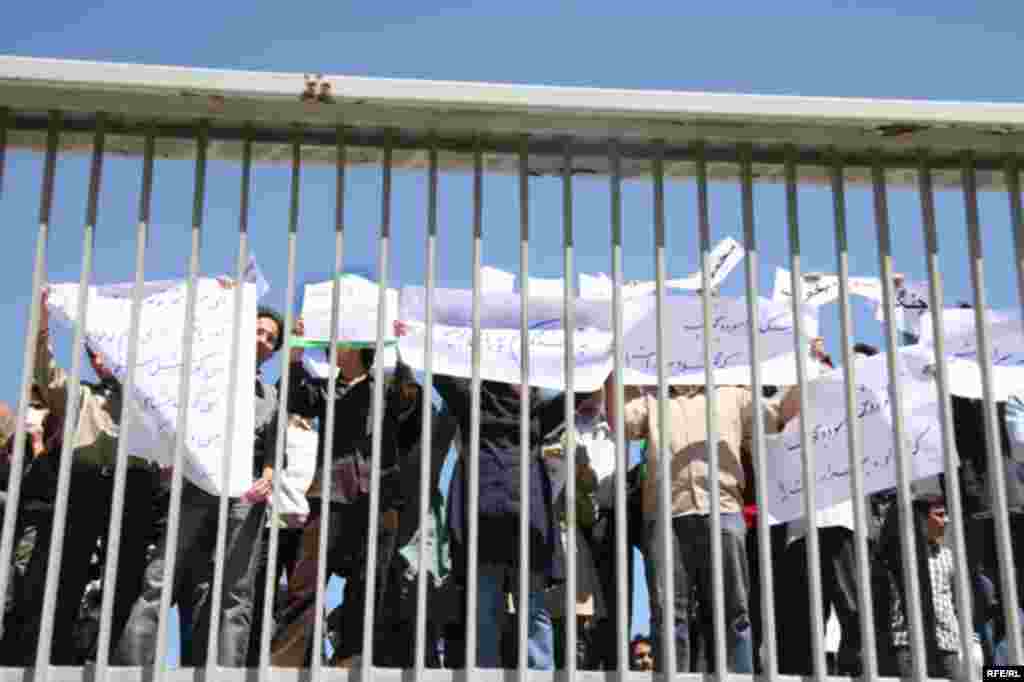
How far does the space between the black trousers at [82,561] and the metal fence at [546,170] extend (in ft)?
7.45

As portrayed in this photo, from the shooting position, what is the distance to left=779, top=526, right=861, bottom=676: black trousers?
8.70 m

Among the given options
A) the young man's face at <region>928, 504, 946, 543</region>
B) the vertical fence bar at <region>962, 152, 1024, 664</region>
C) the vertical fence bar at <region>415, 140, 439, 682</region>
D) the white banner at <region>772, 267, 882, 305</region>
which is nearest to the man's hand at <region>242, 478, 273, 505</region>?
the vertical fence bar at <region>415, 140, 439, 682</region>

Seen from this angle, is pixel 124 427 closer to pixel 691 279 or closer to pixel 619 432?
pixel 619 432

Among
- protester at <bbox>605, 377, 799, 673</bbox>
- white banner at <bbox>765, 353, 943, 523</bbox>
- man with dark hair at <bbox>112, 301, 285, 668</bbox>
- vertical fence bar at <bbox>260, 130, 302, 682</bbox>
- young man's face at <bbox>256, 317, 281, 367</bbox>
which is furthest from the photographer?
young man's face at <bbox>256, 317, 281, 367</bbox>

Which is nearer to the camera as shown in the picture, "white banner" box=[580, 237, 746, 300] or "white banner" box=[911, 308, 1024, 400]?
"white banner" box=[580, 237, 746, 300]

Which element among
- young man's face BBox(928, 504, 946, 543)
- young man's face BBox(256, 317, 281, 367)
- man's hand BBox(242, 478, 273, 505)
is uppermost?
young man's face BBox(256, 317, 281, 367)

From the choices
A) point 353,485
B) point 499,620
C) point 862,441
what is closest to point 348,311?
point 353,485

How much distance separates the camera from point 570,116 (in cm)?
661

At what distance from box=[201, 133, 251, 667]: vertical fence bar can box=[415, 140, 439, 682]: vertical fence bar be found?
1.87 feet

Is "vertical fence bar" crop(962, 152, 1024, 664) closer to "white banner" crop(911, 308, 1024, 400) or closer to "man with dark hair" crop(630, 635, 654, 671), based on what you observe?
"white banner" crop(911, 308, 1024, 400)

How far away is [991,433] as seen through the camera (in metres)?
6.54

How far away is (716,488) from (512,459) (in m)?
2.41

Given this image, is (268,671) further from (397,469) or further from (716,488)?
(397,469)

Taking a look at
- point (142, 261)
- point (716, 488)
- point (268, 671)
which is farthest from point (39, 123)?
point (716, 488)
